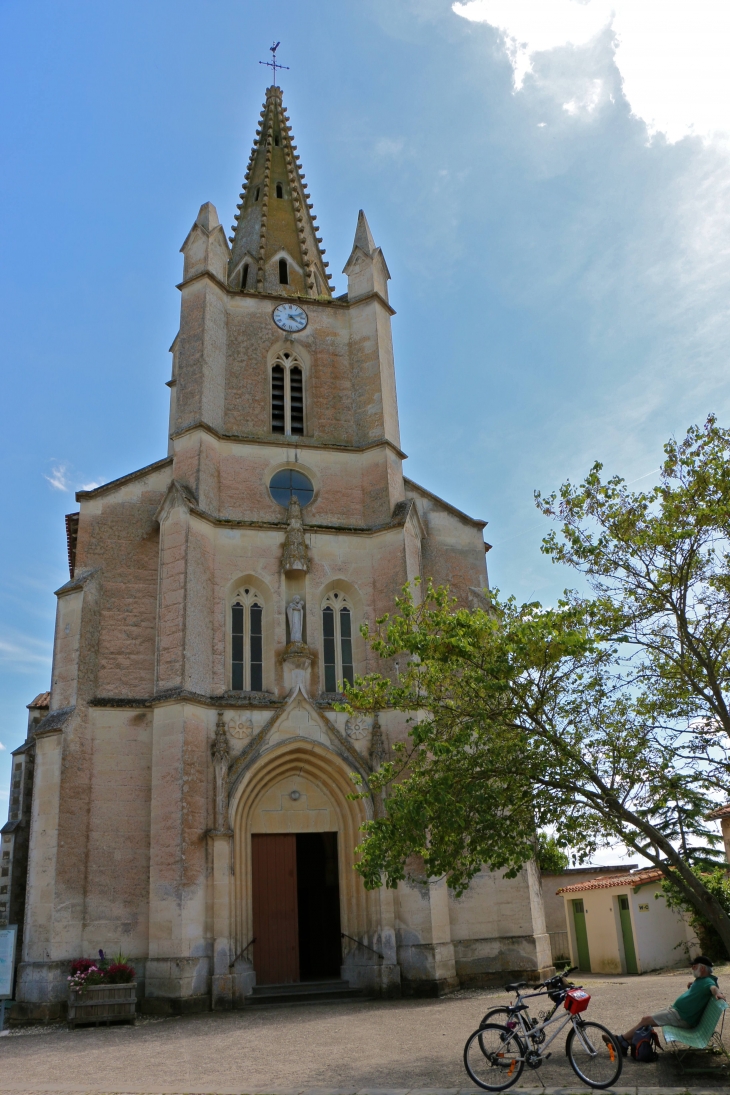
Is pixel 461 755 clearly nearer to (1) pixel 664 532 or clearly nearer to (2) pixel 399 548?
(1) pixel 664 532

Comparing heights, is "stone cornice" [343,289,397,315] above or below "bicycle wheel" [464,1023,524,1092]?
above

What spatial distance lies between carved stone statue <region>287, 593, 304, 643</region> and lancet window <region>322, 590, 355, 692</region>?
0.82 m

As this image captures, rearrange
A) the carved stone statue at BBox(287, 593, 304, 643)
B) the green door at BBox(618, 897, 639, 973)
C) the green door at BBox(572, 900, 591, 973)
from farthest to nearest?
1. the green door at BBox(572, 900, 591, 973)
2. the green door at BBox(618, 897, 639, 973)
3. the carved stone statue at BBox(287, 593, 304, 643)

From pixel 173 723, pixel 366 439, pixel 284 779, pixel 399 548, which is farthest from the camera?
pixel 366 439

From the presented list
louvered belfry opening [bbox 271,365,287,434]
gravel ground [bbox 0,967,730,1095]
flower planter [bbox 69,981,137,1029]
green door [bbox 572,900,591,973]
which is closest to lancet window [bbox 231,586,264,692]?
louvered belfry opening [bbox 271,365,287,434]

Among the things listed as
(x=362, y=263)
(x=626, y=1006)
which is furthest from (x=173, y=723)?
(x=362, y=263)

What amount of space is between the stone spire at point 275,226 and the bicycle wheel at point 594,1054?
21428 mm

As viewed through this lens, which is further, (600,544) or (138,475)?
(138,475)

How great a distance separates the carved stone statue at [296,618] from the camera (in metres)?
21.0

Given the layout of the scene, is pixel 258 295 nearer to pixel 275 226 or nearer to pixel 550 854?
pixel 275 226

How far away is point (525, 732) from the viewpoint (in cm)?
1211

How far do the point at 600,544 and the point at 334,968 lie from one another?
43.7 feet

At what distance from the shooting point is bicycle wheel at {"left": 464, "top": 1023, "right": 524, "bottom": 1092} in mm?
9016

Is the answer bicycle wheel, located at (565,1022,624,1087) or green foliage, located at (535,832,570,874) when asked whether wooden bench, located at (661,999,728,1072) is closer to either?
bicycle wheel, located at (565,1022,624,1087)
